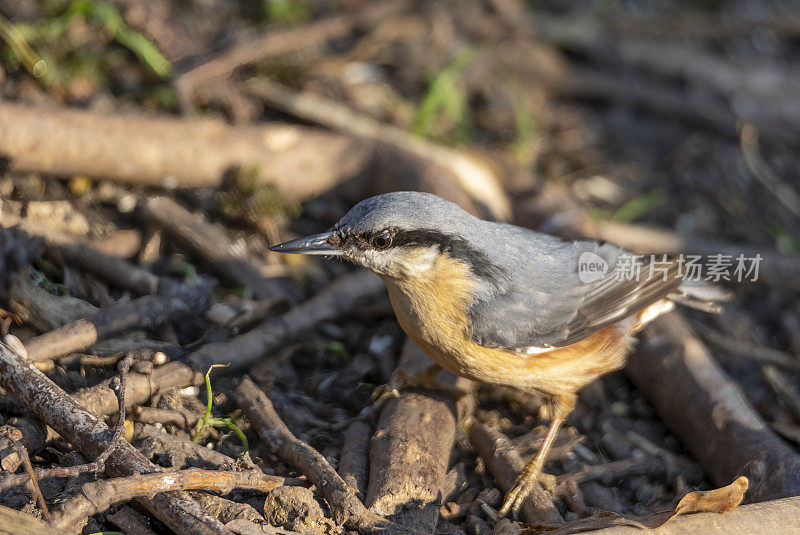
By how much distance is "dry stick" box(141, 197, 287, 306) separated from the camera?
488 centimetres

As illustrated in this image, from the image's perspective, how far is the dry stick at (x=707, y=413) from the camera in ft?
13.2

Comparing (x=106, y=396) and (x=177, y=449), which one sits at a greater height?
(x=106, y=396)

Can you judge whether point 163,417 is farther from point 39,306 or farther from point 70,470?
point 39,306

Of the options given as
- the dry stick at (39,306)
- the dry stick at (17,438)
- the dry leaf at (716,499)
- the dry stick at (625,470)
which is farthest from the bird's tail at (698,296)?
the dry stick at (17,438)

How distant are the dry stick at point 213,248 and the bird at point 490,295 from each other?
84 cm

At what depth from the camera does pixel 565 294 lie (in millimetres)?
4461

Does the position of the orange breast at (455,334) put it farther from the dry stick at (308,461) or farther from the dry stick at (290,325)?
the dry stick at (308,461)

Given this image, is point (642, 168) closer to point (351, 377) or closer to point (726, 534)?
point (351, 377)

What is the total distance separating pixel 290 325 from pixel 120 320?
947 mm

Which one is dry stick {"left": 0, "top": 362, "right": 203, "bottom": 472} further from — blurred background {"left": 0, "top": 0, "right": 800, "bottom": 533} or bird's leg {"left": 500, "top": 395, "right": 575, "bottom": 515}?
bird's leg {"left": 500, "top": 395, "right": 575, "bottom": 515}

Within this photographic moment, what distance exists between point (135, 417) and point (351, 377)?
1375 millimetres

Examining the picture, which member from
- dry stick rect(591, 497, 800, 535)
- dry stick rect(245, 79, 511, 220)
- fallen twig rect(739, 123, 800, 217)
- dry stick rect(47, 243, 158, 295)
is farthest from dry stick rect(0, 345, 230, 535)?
fallen twig rect(739, 123, 800, 217)

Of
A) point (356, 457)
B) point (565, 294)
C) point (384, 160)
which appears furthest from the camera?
point (384, 160)

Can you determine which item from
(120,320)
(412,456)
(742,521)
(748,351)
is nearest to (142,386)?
(120,320)
